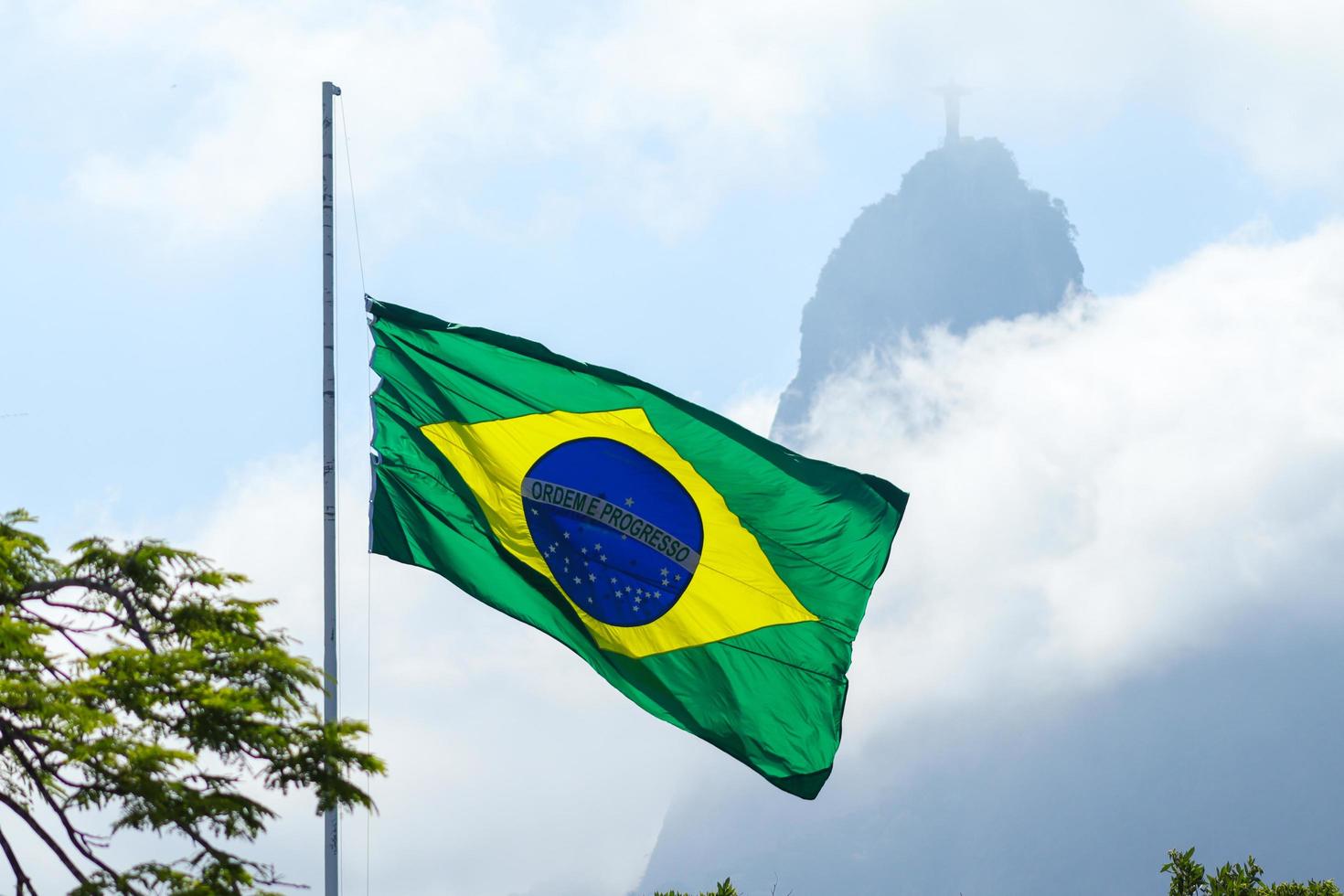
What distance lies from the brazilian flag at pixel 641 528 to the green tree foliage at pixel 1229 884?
10.0 metres

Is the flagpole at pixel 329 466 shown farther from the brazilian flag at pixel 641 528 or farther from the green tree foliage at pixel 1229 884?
the green tree foliage at pixel 1229 884

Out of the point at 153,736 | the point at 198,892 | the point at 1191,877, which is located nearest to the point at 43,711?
the point at 153,736

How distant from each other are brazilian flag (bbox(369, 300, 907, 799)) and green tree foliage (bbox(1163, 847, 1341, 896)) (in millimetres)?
10039

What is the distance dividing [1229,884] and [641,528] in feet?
44.9

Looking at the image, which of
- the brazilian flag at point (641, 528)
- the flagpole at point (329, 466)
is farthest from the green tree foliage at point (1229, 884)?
the flagpole at point (329, 466)

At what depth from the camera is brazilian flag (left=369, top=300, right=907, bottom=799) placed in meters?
18.6

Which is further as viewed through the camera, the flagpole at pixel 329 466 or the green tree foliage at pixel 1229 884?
the green tree foliage at pixel 1229 884

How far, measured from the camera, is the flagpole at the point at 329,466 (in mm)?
15891

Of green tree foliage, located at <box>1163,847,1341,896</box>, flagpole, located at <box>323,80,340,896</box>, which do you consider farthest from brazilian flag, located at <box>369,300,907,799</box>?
green tree foliage, located at <box>1163,847,1341,896</box>

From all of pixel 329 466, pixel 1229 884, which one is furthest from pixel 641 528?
pixel 1229 884

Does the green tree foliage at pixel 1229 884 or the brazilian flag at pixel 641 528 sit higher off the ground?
the green tree foliage at pixel 1229 884

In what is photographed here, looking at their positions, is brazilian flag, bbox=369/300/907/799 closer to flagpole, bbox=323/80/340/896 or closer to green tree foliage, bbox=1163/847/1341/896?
flagpole, bbox=323/80/340/896

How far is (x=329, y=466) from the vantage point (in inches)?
669

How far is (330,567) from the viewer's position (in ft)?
55.1
